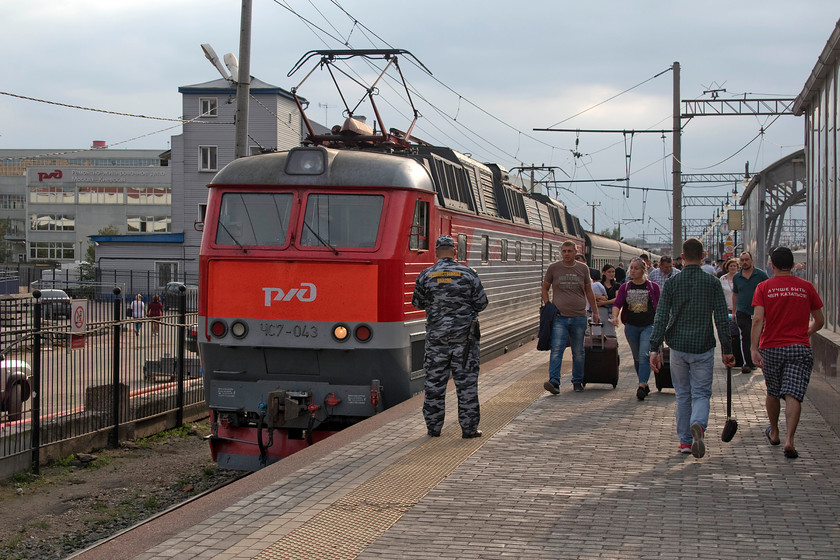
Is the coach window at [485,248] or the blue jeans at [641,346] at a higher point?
the coach window at [485,248]

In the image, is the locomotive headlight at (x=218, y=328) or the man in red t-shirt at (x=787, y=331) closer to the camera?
the man in red t-shirt at (x=787, y=331)

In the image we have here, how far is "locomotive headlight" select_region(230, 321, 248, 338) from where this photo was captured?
984 centimetres

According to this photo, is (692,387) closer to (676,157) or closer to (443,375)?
(443,375)

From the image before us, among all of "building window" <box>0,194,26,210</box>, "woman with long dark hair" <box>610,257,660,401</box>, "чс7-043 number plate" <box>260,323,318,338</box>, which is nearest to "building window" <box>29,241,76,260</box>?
"building window" <box>0,194,26,210</box>

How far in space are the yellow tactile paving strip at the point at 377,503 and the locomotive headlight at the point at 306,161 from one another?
3.17 m

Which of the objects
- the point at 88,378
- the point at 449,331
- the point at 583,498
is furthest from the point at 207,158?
the point at 583,498

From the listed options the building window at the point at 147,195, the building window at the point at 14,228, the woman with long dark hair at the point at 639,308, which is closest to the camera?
the woman with long dark hair at the point at 639,308

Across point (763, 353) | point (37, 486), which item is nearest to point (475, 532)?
point (763, 353)

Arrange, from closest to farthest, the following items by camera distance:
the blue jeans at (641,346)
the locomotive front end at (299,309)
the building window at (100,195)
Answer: the locomotive front end at (299,309)
the blue jeans at (641,346)
the building window at (100,195)

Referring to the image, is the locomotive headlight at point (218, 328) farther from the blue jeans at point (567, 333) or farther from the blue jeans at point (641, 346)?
the blue jeans at point (641, 346)

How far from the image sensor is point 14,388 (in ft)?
33.0

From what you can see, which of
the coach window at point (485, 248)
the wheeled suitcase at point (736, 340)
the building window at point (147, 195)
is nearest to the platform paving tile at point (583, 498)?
the wheeled suitcase at point (736, 340)

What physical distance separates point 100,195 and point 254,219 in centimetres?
6979

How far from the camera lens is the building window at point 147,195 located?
73.4 meters
